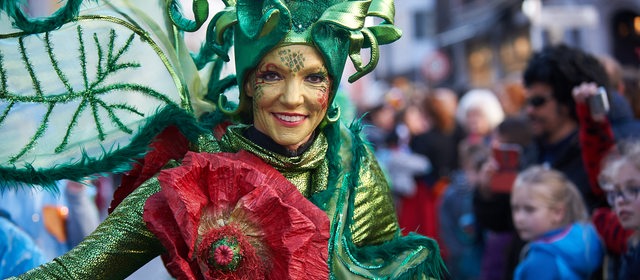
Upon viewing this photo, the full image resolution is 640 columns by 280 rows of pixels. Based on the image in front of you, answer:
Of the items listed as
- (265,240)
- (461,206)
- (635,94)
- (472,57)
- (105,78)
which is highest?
(105,78)

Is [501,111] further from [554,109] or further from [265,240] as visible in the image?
[265,240]

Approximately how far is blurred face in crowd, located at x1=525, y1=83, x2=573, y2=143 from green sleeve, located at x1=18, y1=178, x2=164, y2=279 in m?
3.03

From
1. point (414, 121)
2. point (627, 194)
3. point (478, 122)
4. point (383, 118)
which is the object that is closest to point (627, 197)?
point (627, 194)

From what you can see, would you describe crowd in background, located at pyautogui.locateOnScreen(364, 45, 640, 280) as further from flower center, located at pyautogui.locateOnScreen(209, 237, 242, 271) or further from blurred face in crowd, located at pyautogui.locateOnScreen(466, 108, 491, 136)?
flower center, located at pyautogui.locateOnScreen(209, 237, 242, 271)

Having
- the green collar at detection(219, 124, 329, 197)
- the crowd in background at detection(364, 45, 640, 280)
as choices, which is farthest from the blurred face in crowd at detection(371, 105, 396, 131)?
the green collar at detection(219, 124, 329, 197)

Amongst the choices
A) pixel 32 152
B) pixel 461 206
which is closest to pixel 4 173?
pixel 32 152

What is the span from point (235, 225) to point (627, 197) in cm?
217

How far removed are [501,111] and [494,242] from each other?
270cm

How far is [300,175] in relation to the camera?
3.15 meters

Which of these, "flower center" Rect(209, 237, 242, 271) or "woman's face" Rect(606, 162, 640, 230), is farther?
"woman's face" Rect(606, 162, 640, 230)

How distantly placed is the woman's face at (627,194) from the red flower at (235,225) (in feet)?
6.38

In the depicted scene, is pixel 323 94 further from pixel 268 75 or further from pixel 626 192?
pixel 626 192

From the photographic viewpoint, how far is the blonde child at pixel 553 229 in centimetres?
479

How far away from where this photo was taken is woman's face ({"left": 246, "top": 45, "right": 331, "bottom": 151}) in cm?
298
